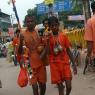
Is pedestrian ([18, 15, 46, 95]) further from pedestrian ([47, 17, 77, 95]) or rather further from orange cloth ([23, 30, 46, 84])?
pedestrian ([47, 17, 77, 95])

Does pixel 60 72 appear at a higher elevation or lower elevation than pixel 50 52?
lower

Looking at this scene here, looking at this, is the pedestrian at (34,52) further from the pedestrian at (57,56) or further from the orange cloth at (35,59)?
the pedestrian at (57,56)

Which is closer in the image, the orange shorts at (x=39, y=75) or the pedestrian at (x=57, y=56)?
the pedestrian at (x=57, y=56)

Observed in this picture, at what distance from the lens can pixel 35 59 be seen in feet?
25.7

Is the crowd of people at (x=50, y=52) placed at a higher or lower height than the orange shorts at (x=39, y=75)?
higher

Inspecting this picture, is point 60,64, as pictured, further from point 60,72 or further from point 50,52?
point 50,52

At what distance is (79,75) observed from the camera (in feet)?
44.1

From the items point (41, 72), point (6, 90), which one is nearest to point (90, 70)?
point (6, 90)

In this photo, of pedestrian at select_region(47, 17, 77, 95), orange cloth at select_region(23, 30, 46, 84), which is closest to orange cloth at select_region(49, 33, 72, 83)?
pedestrian at select_region(47, 17, 77, 95)

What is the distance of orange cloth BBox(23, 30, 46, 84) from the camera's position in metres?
7.83

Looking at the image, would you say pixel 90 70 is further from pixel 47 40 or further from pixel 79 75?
pixel 47 40

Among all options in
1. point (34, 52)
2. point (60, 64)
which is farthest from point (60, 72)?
point (34, 52)

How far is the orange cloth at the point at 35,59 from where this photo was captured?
783cm

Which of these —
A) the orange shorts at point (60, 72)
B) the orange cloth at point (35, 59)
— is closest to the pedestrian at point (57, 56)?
the orange shorts at point (60, 72)
